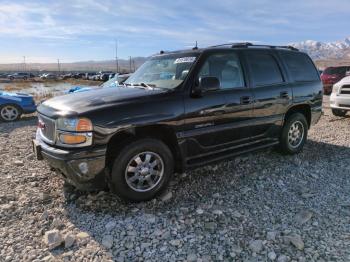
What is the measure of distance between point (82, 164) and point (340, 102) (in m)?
8.25

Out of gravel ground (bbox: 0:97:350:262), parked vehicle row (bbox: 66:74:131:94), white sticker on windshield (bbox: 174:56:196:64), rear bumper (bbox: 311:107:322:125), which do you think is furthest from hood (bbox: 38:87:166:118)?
rear bumper (bbox: 311:107:322:125)

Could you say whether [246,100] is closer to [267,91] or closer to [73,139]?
[267,91]

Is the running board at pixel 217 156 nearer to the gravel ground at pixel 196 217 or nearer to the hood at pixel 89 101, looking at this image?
the gravel ground at pixel 196 217

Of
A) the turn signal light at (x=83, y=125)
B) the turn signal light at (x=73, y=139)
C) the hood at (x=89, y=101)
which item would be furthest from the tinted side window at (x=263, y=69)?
the turn signal light at (x=73, y=139)

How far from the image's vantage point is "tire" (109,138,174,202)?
3.84m

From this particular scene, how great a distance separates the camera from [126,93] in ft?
13.9

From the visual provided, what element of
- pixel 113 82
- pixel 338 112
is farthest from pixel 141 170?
pixel 338 112

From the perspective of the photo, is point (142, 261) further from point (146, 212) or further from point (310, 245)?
point (310, 245)

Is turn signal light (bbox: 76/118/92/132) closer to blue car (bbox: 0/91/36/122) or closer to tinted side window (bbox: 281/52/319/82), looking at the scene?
tinted side window (bbox: 281/52/319/82)

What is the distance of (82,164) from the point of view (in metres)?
3.64

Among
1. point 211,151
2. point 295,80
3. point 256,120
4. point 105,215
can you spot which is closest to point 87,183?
point 105,215

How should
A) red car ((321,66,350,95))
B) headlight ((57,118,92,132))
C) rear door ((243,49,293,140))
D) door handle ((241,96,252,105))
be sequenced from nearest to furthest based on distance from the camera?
headlight ((57,118,92,132))
door handle ((241,96,252,105))
rear door ((243,49,293,140))
red car ((321,66,350,95))

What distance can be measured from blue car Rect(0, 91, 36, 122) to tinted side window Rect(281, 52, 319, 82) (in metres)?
8.38

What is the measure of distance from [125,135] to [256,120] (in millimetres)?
2209
